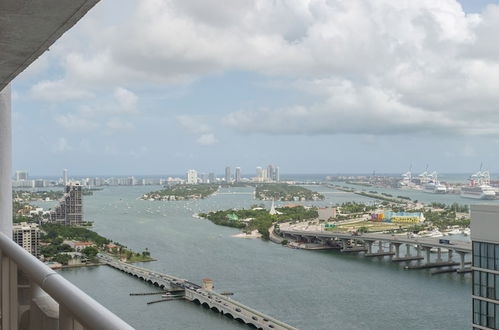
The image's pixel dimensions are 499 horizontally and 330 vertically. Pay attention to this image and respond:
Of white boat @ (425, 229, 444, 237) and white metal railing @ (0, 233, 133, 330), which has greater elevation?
white metal railing @ (0, 233, 133, 330)

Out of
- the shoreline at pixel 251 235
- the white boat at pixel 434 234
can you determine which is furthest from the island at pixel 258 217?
the white boat at pixel 434 234

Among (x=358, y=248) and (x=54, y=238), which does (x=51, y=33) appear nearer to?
(x=54, y=238)

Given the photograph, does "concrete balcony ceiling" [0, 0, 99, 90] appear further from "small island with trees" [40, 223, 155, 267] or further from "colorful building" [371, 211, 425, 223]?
"colorful building" [371, 211, 425, 223]

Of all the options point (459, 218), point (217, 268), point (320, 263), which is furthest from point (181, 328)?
point (459, 218)

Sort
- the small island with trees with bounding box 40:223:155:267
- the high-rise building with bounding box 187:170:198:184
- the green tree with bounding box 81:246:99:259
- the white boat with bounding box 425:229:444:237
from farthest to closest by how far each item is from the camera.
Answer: the high-rise building with bounding box 187:170:198:184, the white boat with bounding box 425:229:444:237, the green tree with bounding box 81:246:99:259, the small island with trees with bounding box 40:223:155:267

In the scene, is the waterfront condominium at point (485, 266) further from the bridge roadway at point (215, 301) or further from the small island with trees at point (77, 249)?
the small island with trees at point (77, 249)

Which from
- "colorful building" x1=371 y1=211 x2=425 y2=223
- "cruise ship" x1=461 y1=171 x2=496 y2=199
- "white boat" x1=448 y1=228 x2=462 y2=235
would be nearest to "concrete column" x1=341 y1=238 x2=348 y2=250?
"white boat" x1=448 y1=228 x2=462 y2=235
